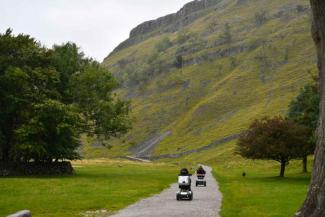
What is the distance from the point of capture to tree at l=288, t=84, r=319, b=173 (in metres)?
57.4

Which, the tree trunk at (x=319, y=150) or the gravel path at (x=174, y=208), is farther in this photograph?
the gravel path at (x=174, y=208)

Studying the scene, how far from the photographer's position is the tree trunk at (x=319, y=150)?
53.3 feet

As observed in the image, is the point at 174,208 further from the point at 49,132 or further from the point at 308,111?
the point at 308,111

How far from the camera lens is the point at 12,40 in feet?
205

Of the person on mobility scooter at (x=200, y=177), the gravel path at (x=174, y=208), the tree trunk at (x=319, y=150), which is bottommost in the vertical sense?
the gravel path at (x=174, y=208)

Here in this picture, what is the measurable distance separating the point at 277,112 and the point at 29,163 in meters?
106

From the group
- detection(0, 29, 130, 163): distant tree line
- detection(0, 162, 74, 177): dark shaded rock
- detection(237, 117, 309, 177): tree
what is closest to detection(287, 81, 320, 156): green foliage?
detection(237, 117, 309, 177): tree

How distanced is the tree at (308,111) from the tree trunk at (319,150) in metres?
36.7

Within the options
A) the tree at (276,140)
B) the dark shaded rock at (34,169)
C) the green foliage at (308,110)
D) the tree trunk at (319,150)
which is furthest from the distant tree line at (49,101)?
the tree trunk at (319,150)

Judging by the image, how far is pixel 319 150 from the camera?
16.8 meters

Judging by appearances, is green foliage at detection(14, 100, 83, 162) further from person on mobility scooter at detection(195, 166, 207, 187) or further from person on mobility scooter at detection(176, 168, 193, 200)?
person on mobility scooter at detection(176, 168, 193, 200)

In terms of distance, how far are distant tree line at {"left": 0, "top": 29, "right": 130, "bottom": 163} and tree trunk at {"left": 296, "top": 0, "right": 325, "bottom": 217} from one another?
43.4m

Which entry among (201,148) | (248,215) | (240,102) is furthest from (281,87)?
(248,215)

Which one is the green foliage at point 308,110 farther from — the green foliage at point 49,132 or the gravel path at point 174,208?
the green foliage at point 49,132
